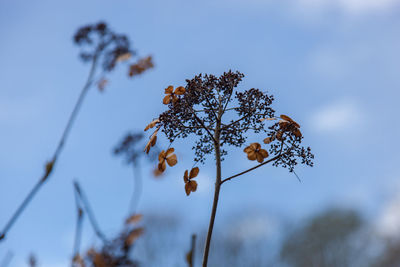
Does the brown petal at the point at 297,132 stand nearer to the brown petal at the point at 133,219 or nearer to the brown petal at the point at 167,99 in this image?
the brown petal at the point at 167,99

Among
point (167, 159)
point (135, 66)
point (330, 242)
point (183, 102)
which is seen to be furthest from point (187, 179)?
point (330, 242)

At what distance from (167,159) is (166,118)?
0.35 feet

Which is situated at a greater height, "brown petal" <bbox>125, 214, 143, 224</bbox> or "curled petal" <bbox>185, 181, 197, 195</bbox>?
"brown petal" <bbox>125, 214, 143, 224</bbox>

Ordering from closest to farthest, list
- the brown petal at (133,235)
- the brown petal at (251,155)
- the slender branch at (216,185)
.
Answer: the slender branch at (216,185) → the brown petal at (251,155) → the brown petal at (133,235)

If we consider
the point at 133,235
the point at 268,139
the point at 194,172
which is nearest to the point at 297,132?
the point at 268,139

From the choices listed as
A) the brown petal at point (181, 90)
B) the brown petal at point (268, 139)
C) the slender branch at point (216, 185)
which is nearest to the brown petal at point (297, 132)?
the brown petal at point (268, 139)

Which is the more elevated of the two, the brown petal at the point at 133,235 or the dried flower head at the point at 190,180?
the brown petal at the point at 133,235

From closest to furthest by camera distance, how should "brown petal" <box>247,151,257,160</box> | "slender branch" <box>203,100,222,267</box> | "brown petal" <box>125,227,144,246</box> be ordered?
"slender branch" <box>203,100,222,267</box>, "brown petal" <box>247,151,257,160</box>, "brown petal" <box>125,227,144,246</box>

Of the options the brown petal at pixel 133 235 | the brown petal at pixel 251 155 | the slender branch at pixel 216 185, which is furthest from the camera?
the brown petal at pixel 133 235

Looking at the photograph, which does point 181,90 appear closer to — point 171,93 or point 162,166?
point 171,93

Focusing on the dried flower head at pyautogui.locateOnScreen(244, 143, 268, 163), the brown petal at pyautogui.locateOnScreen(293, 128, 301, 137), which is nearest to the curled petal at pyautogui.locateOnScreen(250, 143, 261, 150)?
the dried flower head at pyautogui.locateOnScreen(244, 143, 268, 163)

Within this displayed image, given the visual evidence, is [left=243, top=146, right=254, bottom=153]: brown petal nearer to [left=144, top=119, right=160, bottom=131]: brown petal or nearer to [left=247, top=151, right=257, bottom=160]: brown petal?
[left=247, top=151, right=257, bottom=160]: brown petal

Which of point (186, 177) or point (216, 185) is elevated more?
point (186, 177)

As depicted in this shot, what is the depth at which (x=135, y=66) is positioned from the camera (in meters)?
3.29
